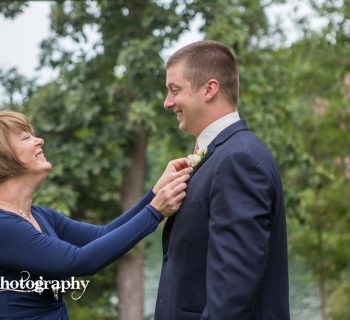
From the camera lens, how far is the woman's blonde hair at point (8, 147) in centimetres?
301

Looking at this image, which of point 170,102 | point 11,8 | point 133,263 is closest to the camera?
point 170,102

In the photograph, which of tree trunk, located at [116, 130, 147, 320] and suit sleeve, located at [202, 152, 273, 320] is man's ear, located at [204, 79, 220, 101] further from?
tree trunk, located at [116, 130, 147, 320]

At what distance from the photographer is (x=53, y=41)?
9.25 m

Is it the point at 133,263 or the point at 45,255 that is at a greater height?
the point at 133,263

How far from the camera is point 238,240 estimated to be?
2.45 meters

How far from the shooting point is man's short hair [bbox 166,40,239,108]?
2.80 metres

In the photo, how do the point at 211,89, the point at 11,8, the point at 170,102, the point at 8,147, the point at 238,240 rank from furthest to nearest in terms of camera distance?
the point at 11,8 < the point at 8,147 < the point at 170,102 < the point at 211,89 < the point at 238,240

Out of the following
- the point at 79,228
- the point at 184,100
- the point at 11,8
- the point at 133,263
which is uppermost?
the point at 11,8

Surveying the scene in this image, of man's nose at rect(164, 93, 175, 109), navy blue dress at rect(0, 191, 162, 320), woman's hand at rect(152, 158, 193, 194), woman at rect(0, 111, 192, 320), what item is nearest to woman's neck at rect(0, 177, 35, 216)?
woman at rect(0, 111, 192, 320)

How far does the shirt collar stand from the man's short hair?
71mm

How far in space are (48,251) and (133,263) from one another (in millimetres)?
6812

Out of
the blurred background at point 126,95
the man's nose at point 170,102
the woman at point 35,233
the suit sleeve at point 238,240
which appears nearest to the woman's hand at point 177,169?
the woman at point 35,233

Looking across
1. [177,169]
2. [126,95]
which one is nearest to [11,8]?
[126,95]

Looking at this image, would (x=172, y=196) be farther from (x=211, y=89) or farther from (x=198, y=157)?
(x=211, y=89)
